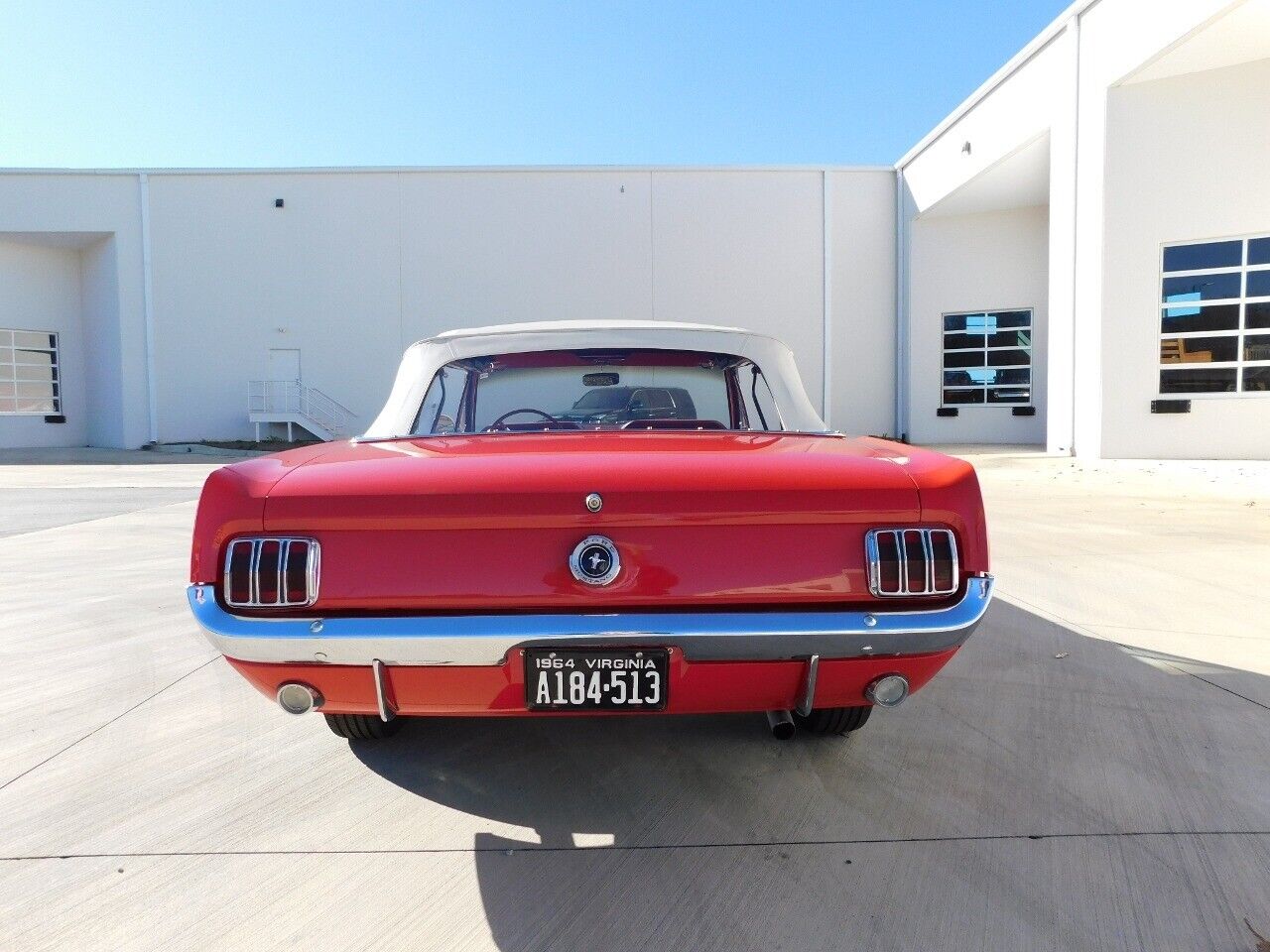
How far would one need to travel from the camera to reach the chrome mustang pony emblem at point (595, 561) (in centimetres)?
171

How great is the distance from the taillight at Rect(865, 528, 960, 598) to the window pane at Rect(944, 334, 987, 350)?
15844 millimetres

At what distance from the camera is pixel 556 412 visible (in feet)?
9.96

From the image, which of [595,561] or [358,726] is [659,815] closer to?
[595,561]

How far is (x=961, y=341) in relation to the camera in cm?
1609

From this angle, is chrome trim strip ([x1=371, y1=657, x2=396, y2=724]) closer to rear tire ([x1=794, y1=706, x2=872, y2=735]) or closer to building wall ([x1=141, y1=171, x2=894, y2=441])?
rear tire ([x1=794, y1=706, x2=872, y2=735])


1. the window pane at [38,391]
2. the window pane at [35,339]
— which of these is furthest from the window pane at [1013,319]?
the window pane at [38,391]

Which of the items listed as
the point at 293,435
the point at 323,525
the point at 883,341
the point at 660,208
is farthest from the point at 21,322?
the point at 323,525

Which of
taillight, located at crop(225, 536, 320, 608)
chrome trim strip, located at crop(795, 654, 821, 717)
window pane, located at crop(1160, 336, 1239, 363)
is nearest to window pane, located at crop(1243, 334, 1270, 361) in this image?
window pane, located at crop(1160, 336, 1239, 363)

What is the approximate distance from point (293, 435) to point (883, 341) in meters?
14.1

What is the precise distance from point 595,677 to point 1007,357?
16.3 metres

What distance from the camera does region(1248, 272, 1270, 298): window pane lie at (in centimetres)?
1026

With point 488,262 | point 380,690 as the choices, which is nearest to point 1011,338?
point 488,262

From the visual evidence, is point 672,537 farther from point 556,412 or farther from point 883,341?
point 883,341

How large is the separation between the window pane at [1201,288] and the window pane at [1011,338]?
522 cm
